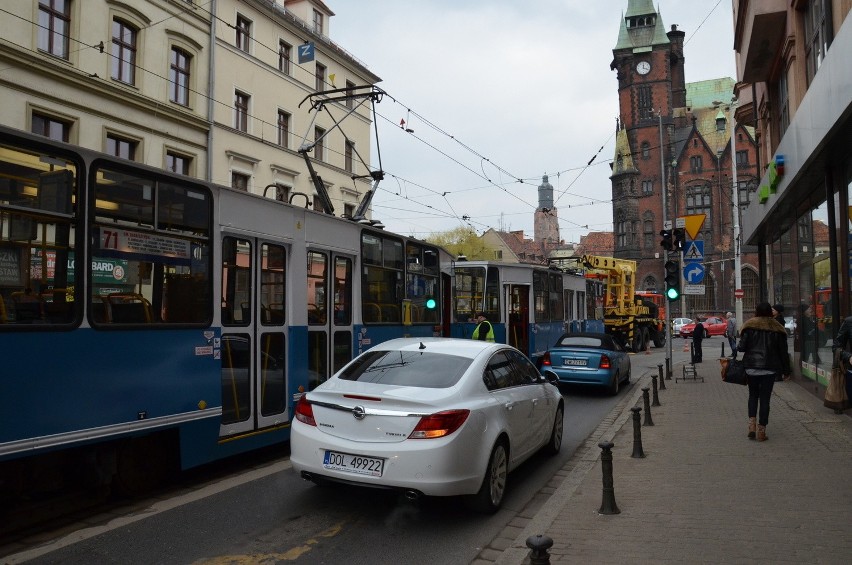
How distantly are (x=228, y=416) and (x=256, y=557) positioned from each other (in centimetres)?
260

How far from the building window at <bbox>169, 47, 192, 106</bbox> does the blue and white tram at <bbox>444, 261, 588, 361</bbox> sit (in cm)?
1283

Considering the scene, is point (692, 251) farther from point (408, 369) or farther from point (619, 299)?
point (619, 299)

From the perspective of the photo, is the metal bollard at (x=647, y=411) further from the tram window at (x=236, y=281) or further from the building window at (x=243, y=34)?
the building window at (x=243, y=34)

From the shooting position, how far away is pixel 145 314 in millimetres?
6277

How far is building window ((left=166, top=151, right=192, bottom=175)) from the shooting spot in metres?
23.1

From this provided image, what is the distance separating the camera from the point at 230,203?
7.48m

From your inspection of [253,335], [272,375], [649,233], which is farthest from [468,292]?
[649,233]

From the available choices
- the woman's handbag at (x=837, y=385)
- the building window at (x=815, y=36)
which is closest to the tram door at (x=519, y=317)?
the building window at (x=815, y=36)

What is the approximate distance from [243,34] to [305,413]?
23.9 metres

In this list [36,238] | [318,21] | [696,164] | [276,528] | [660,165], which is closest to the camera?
[36,238]

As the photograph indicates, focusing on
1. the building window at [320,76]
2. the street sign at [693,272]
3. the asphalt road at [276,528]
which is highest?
the building window at [320,76]

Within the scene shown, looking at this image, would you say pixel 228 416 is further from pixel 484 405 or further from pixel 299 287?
pixel 484 405

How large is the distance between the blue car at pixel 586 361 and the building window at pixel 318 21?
22.2 metres

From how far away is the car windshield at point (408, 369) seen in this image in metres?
6.30
